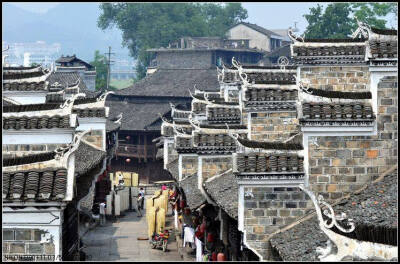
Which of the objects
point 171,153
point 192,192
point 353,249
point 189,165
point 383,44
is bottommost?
point 192,192

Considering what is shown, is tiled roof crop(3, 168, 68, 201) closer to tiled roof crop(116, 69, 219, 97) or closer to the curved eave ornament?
the curved eave ornament

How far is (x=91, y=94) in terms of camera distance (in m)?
81.4

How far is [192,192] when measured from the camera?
128 feet

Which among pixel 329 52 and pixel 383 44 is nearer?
pixel 383 44

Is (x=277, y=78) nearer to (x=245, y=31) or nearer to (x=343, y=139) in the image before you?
(x=343, y=139)

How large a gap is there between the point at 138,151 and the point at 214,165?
47.1 metres

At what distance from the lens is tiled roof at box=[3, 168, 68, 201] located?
18.7m

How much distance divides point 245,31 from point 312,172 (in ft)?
363

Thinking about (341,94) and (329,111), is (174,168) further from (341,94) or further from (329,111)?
(329,111)

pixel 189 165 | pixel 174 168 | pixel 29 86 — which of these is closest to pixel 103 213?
pixel 174 168

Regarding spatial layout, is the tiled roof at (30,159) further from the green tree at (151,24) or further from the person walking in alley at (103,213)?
the green tree at (151,24)

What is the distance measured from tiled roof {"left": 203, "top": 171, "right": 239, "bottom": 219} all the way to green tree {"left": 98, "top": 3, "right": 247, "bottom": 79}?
96.6 meters

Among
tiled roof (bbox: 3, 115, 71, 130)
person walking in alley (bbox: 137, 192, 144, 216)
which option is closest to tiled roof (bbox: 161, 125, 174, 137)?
person walking in alley (bbox: 137, 192, 144, 216)

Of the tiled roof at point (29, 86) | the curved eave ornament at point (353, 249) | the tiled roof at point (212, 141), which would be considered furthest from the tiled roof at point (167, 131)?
the curved eave ornament at point (353, 249)
